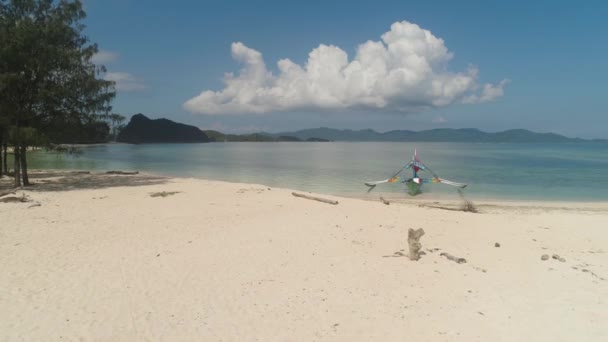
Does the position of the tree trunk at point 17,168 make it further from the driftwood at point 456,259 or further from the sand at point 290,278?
the driftwood at point 456,259

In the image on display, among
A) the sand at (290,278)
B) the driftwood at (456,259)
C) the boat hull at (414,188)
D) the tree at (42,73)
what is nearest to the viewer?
the sand at (290,278)

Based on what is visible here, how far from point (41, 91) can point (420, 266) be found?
55.6 ft

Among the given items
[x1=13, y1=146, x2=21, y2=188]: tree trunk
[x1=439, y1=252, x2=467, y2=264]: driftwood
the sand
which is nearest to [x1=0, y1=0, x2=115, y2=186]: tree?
[x1=13, y1=146, x2=21, y2=188]: tree trunk

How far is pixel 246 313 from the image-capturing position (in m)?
5.04

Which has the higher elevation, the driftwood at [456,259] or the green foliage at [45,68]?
the green foliage at [45,68]

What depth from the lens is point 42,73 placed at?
15875mm

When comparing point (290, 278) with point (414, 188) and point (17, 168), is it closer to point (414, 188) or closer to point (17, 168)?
point (414, 188)

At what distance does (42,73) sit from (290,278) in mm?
16333

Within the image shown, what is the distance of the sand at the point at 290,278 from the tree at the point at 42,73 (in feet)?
21.0

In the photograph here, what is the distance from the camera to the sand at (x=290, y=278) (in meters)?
4.65

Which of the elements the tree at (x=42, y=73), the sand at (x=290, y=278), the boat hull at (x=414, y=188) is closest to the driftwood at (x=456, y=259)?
the sand at (x=290, y=278)

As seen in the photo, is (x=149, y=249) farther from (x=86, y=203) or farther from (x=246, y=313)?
(x=86, y=203)

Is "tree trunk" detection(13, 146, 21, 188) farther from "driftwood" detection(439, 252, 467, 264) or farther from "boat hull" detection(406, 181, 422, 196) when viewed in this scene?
"boat hull" detection(406, 181, 422, 196)

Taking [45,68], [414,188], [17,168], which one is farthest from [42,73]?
[414,188]
